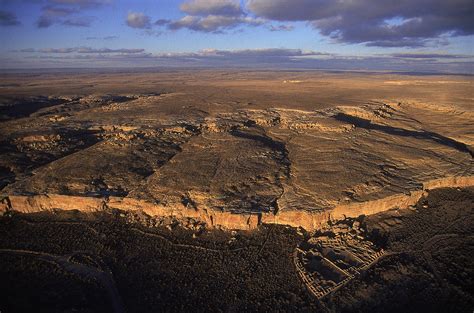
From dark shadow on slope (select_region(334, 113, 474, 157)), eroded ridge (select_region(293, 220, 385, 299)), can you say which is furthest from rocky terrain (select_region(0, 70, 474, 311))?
dark shadow on slope (select_region(334, 113, 474, 157))

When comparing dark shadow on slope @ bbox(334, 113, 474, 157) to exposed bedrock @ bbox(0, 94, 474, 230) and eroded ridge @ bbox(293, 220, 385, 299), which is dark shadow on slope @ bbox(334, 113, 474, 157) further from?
eroded ridge @ bbox(293, 220, 385, 299)

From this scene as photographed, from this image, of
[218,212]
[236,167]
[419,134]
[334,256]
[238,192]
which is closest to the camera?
[334,256]

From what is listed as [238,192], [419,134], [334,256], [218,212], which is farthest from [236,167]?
[419,134]

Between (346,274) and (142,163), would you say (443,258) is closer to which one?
(346,274)

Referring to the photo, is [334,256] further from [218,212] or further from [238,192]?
[238,192]

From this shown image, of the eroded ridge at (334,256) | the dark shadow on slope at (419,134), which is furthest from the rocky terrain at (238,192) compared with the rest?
the dark shadow on slope at (419,134)
